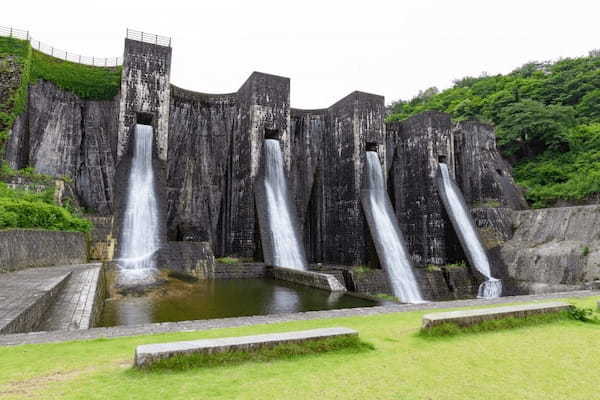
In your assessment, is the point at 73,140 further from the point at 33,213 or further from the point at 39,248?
the point at 39,248

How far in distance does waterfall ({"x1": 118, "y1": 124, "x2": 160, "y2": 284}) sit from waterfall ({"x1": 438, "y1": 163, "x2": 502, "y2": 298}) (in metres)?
12.7

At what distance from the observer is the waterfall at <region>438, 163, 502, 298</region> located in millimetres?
15882

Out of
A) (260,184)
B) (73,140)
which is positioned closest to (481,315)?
(260,184)

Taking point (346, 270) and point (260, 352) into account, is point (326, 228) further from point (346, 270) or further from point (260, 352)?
point (260, 352)

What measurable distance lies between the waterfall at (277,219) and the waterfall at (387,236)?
11.0 ft

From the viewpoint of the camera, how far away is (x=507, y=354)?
3.49 m

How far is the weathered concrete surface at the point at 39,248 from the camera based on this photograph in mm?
7277

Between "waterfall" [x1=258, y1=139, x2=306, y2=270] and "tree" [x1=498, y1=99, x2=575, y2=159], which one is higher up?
"tree" [x1=498, y1=99, x2=575, y2=159]

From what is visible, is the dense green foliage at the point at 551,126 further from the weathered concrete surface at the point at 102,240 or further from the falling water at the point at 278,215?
the weathered concrete surface at the point at 102,240

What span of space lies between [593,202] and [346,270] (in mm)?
14056

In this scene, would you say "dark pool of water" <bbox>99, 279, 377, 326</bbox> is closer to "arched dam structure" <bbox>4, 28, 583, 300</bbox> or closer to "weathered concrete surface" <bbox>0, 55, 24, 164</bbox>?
"arched dam structure" <bbox>4, 28, 583, 300</bbox>

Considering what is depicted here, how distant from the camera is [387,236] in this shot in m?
16.3

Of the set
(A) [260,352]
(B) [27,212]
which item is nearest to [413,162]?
(B) [27,212]

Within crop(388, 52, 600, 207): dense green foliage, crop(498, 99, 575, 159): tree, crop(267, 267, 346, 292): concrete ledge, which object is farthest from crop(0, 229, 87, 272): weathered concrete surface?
crop(498, 99, 575, 159): tree
